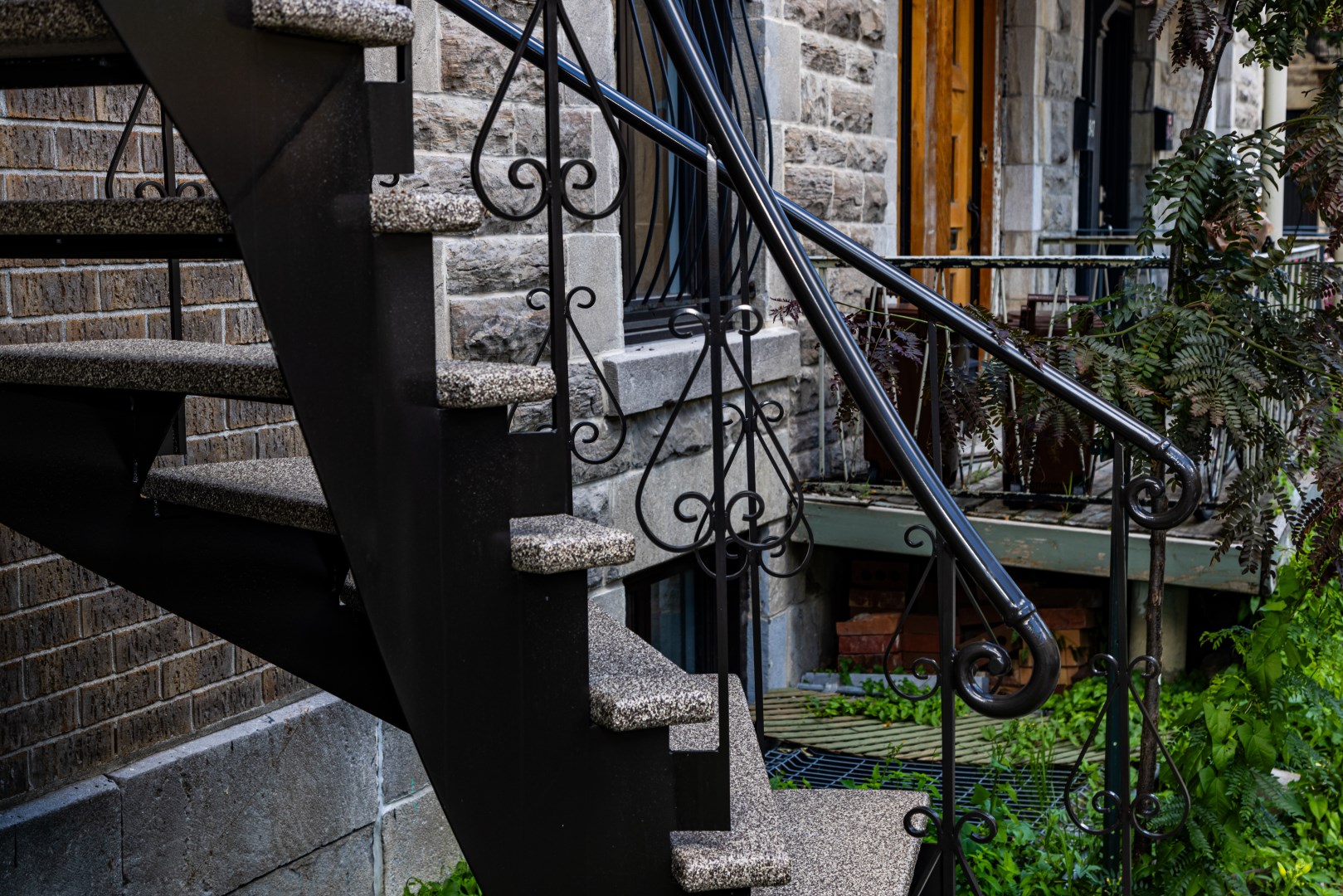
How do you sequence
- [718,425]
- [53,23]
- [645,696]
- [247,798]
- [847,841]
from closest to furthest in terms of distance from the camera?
1. [53,23]
2. [645,696]
3. [718,425]
4. [847,841]
5. [247,798]

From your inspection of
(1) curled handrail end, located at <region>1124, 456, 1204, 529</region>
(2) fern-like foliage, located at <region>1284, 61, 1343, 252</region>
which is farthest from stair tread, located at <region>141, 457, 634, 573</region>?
(2) fern-like foliage, located at <region>1284, 61, 1343, 252</region>

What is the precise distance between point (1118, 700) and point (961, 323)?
1.21m

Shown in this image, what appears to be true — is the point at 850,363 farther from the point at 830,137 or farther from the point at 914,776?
the point at 830,137

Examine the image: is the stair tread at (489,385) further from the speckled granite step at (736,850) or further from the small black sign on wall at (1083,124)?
the small black sign on wall at (1083,124)

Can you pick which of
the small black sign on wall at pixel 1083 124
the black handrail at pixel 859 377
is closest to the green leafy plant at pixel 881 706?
the black handrail at pixel 859 377

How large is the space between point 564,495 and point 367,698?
1.68 ft

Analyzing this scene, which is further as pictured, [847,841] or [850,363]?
[847,841]

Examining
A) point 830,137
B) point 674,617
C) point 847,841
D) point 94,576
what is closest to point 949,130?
point 830,137

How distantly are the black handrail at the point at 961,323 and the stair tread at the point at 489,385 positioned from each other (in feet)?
2.69

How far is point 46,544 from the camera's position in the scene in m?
2.38

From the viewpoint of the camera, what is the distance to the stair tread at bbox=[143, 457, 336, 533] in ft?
6.53

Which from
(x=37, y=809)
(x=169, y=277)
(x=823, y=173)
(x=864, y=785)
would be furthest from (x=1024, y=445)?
(x=37, y=809)

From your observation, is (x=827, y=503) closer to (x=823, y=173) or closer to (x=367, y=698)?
(x=823, y=173)

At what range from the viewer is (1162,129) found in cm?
1063
